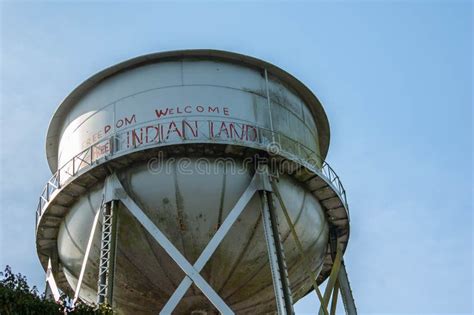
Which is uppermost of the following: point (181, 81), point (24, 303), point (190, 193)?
point (181, 81)

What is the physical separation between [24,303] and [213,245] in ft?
14.2

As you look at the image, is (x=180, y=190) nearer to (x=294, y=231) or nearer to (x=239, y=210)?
(x=239, y=210)

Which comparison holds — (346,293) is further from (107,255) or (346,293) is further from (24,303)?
(24,303)

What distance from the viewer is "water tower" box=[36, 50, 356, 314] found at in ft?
52.4

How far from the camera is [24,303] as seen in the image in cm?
1223

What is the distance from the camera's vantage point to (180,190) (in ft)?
52.3

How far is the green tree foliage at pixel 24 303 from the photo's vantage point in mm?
12137

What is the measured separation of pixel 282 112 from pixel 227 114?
1533 mm

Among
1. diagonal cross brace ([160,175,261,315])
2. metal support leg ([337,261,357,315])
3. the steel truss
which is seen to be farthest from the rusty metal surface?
metal support leg ([337,261,357,315])

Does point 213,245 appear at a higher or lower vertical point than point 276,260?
higher

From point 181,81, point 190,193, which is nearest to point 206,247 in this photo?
point 190,193

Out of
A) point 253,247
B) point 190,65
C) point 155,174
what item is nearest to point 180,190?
point 155,174

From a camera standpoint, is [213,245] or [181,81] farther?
[181,81]

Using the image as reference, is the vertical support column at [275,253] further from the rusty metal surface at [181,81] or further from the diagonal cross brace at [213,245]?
the rusty metal surface at [181,81]
